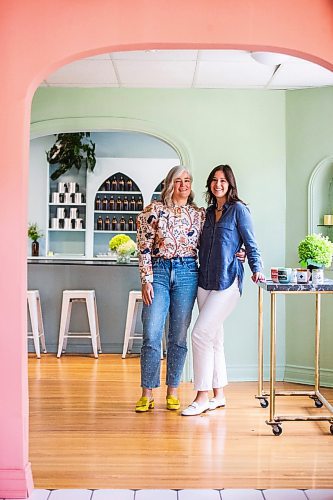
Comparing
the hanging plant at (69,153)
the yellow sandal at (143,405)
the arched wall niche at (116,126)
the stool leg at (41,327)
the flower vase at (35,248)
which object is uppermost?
the hanging plant at (69,153)

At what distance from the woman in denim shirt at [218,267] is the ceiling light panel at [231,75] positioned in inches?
36.6

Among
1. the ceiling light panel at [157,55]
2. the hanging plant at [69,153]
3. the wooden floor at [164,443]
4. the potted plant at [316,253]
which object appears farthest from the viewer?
the hanging plant at [69,153]

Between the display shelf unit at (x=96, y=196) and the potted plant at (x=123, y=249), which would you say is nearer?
the potted plant at (x=123, y=249)

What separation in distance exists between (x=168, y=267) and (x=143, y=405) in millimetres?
992

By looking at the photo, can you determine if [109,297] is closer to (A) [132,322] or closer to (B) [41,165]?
(A) [132,322]

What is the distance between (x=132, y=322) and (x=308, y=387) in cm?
206

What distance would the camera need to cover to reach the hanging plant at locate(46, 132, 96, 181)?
978 centimetres

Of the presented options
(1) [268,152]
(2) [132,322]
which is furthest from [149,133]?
(2) [132,322]

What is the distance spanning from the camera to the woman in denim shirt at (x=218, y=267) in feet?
16.0

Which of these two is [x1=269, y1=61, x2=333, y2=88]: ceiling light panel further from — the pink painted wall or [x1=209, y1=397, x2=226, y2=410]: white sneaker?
[x1=209, y1=397, x2=226, y2=410]: white sneaker

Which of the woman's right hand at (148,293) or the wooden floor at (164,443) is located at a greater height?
the woman's right hand at (148,293)

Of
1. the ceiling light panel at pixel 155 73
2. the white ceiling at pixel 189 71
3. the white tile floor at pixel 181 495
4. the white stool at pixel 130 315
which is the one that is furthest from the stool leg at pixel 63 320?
the white tile floor at pixel 181 495

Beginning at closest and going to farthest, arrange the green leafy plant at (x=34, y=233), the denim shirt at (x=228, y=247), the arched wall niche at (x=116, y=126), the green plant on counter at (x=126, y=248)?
the denim shirt at (x=228, y=247), the arched wall niche at (x=116, y=126), the green plant on counter at (x=126, y=248), the green leafy plant at (x=34, y=233)

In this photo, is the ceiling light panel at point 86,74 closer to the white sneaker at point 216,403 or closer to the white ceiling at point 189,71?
the white ceiling at point 189,71
